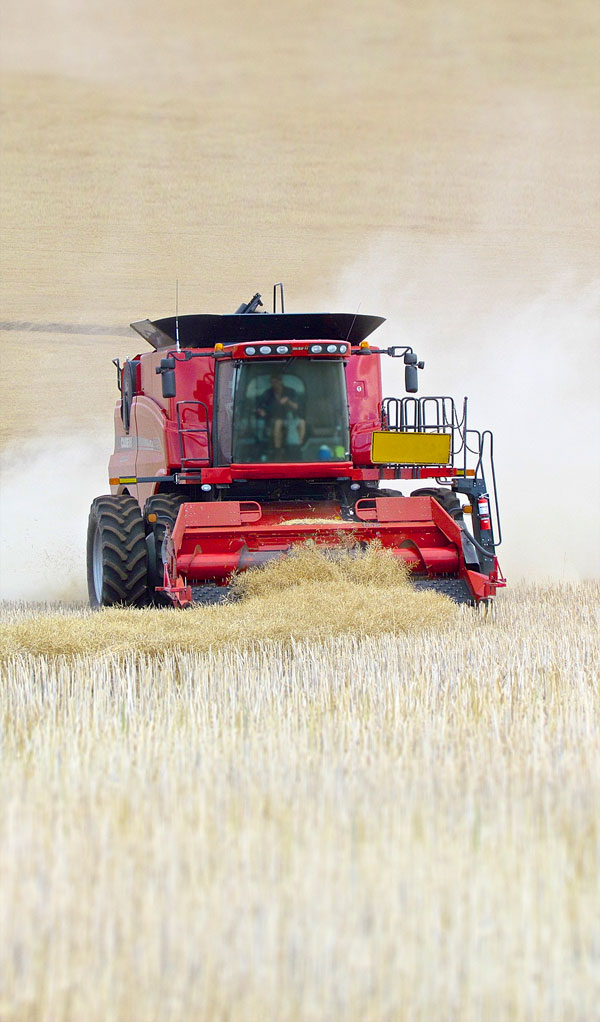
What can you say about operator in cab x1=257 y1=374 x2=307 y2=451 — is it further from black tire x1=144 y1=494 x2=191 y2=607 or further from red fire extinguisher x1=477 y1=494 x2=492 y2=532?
red fire extinguisher x1=477 y1=494 x2=492 y2=532

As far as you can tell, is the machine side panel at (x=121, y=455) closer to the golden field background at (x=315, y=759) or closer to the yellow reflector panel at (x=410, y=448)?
the golden field background at (x=315, y=759)

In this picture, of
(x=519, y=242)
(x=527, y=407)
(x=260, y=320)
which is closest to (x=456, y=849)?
(x=260, y=320)

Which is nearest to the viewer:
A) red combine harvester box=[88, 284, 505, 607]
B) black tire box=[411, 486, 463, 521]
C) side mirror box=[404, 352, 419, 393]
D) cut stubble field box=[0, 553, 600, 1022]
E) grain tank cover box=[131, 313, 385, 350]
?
cut stubble field box=[0, 553, 600, 1022]

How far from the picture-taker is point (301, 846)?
3.25 metres

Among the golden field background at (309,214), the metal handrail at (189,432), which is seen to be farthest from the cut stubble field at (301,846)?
the golden field background at (309,214)

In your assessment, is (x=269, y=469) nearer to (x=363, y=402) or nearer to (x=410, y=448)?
(x=410, y=448)

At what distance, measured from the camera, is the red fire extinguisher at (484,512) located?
9.76m

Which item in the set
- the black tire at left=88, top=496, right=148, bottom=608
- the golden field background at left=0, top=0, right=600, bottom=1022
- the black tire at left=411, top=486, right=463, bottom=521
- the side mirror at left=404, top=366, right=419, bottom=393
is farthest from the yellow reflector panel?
the black tire at left=88, top=496, right=148, bottom=608

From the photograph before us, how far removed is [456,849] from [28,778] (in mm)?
1440

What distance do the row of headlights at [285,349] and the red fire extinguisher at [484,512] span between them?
5.06 feet

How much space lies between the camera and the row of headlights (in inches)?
390

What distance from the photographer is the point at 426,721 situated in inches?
190

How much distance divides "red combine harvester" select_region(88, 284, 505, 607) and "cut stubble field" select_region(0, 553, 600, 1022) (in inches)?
127

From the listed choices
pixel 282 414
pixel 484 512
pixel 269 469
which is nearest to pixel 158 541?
pixel 269 469
